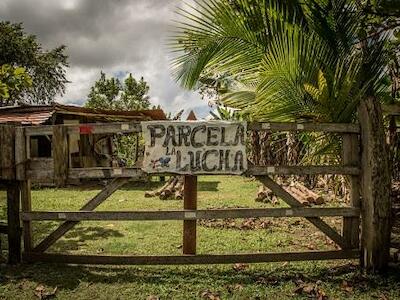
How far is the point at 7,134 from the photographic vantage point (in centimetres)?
502

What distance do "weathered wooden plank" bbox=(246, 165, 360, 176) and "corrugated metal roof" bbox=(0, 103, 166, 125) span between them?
1057 cm

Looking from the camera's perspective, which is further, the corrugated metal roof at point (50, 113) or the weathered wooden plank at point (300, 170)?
the corrugated metal roof at point (50, 113)

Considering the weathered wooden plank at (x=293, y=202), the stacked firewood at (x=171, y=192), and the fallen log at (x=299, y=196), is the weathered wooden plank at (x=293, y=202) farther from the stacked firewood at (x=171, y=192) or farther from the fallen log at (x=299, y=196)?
the stacked firewood at (x=171, y=192)

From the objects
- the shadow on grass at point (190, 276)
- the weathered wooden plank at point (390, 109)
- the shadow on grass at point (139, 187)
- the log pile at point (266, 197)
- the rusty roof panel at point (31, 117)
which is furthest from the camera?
the rusty roof panel at point (31, 117)

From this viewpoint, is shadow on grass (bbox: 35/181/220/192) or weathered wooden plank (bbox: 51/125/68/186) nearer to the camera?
weathered wooden plank (bbox: 51/125/68/186)

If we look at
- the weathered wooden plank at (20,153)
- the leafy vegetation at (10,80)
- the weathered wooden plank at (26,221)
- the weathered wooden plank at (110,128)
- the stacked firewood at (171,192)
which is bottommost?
the stacked firewood at (171,192)

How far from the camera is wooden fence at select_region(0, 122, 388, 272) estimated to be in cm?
483

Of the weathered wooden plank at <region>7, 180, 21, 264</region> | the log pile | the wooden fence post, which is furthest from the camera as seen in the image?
the log pile

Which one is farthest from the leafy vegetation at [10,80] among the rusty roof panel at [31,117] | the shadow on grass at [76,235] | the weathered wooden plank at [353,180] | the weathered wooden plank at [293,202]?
the rusty roof panel at [31,117]

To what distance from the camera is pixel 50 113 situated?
47.1 ft

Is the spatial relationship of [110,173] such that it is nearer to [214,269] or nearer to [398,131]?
[214,269]

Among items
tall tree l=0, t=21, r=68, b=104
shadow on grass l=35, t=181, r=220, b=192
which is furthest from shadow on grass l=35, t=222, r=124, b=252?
tall tree l=0, t=21, r=68, b=104

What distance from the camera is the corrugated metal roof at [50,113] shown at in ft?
46.5

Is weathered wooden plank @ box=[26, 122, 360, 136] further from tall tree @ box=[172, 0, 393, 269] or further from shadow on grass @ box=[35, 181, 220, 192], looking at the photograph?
shadow on grass @ box=[35, 181, 220, 192]
